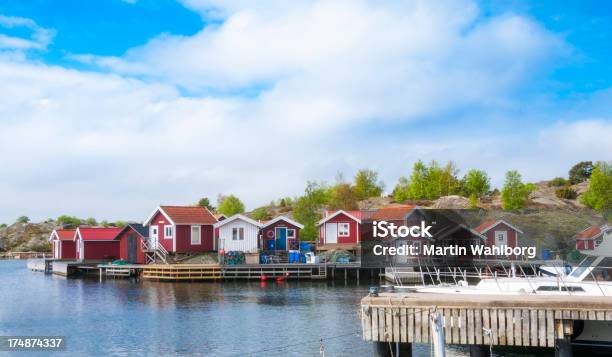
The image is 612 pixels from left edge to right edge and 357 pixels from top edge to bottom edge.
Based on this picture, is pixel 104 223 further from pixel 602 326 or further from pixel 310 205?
pixel 602 326

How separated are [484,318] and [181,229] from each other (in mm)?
52164

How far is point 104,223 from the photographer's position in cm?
18475

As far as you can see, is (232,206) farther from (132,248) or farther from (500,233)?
(500,233)

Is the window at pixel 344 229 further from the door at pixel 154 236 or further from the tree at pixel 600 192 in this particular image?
the tree at pixel 600 192

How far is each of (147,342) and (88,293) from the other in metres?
24.8

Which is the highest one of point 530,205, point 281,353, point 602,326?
point 530,205

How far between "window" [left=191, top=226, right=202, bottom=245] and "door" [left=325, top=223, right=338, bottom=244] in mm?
14824

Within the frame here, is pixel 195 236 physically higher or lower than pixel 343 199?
lower

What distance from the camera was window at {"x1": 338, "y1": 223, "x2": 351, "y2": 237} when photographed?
243ft

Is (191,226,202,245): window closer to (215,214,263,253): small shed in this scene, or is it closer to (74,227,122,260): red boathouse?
(215,214,263,253): small shed

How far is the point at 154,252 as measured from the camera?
68.9m

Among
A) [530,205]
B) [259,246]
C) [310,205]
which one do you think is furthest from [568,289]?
[530,205]

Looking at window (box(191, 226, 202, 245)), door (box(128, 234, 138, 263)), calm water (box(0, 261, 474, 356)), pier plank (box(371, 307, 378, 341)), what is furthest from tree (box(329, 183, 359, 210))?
pier plank (box(371, 307, 378, 341))

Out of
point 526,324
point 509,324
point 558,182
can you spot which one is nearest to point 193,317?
point 509,324
